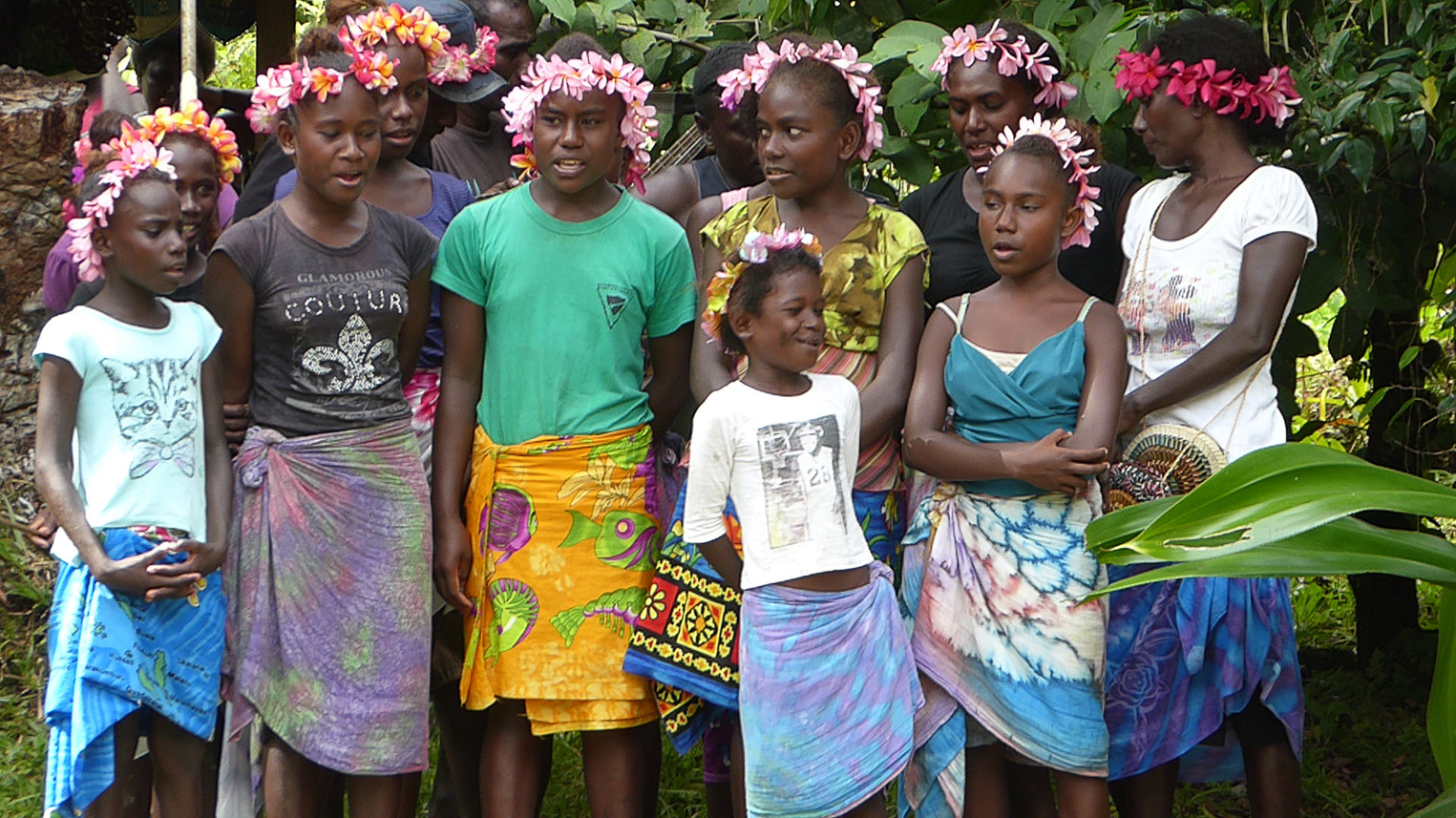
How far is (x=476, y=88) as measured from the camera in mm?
4031

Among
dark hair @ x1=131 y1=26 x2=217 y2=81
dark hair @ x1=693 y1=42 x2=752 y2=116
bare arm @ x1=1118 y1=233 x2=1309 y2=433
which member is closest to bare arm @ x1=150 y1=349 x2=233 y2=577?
dark hair @ x1=693 y1=42 x2=752 y2=116

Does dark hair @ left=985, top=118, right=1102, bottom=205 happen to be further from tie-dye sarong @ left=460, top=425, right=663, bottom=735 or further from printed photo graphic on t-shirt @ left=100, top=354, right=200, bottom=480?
printed photo graphic on t-shirt @ left=100, top=354, right=200, bottom=480

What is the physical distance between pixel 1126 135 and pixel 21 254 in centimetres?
338

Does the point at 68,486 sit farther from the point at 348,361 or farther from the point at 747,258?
the point at 747,258

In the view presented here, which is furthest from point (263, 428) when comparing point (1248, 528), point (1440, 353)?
point (1440, 353)

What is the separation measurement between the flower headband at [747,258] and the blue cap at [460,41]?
1.13 meters

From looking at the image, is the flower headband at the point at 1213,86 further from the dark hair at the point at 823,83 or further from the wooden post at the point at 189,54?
the wooden post at the point at 189,54

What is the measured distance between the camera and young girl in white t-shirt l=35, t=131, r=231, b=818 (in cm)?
293

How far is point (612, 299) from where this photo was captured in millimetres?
3264

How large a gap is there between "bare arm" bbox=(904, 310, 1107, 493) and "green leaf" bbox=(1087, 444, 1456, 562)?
788mm

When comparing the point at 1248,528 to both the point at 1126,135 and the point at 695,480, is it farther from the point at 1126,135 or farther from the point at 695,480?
the point at 1126,135

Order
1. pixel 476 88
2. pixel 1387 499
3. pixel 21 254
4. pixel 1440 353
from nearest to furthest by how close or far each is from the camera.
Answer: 1. pixel 1387 499
2. pixel 476 88
3. pixel 1440 353
4. pixel 21 254

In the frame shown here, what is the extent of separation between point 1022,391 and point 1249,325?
0.50m


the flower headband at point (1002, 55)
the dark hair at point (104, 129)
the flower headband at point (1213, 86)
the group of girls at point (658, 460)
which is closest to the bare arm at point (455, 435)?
the group of girls at point (658, 460)
